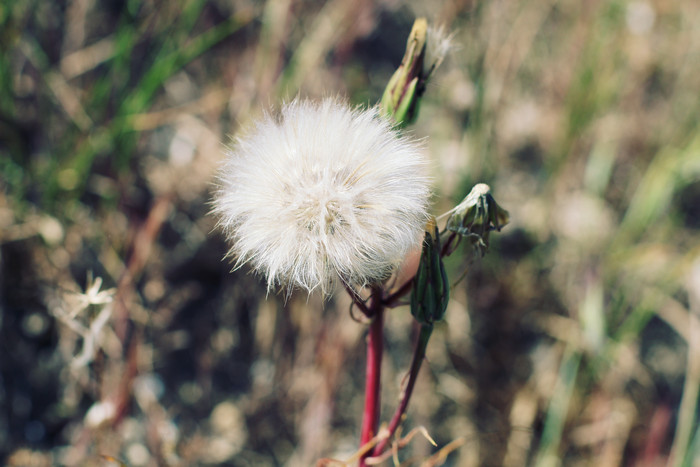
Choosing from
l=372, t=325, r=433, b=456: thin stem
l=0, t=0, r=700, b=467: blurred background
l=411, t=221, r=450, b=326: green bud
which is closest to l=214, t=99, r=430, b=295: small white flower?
l=411, t=221, r=450, b=326: green bud

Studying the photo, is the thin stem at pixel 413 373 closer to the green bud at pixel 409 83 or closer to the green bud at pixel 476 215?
the green bud at pixel 476 215

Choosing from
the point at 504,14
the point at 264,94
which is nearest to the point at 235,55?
the point at 264,94

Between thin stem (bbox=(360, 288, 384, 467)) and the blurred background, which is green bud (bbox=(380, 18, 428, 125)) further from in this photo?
the blurred background

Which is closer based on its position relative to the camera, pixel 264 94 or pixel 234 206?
pixel 234 206

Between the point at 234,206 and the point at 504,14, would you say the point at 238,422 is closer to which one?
the point at 234,206

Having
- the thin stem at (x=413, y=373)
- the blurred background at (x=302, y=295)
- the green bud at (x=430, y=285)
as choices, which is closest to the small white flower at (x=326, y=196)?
the green bud at (x=430, y=285)

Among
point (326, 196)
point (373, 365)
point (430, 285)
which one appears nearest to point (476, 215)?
point (430, 285)
